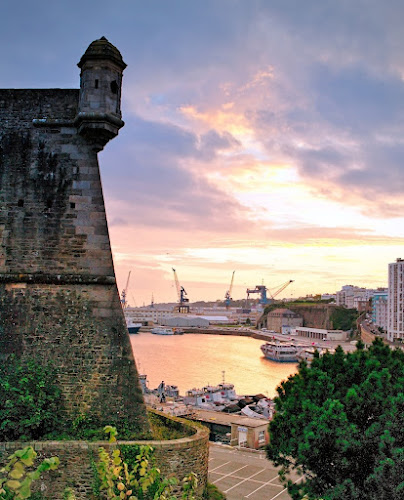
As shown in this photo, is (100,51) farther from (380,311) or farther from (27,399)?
(380,311)

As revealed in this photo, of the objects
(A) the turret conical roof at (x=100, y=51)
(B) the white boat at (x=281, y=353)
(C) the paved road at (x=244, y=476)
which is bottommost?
(B) the white boat at (x=281, y=353)

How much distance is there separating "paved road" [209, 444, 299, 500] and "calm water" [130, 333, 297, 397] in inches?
1200

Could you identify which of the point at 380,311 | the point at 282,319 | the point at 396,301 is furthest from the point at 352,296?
the point at 396,301

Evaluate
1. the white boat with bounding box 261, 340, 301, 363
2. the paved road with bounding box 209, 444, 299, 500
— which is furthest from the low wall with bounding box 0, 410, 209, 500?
the white boat with bounding box 261, 340, 301, 363

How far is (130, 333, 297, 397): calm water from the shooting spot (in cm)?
5412

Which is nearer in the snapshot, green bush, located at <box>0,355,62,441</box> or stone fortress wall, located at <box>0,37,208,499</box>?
green bush, located at <box>0,355,62,441</box>

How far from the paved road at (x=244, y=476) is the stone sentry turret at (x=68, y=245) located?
255 inches

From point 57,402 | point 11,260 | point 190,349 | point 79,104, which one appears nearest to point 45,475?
point 57,402

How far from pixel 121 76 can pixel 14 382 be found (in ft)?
21.0

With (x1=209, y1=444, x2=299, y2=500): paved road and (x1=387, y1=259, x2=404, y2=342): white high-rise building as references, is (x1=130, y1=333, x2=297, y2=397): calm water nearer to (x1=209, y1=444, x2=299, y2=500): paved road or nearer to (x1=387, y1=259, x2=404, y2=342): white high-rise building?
(x1=387, y1=259, x2=404, y2=342): white high-rise building

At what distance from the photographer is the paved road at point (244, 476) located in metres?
14.3

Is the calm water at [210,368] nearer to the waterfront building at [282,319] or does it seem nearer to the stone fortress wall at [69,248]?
the stone fortress wall at [69,248]

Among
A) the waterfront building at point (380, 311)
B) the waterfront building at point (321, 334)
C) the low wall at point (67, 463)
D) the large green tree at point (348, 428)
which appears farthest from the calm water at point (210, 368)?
the low wall at point (67, 463)

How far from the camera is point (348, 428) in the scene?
8.48 metres
